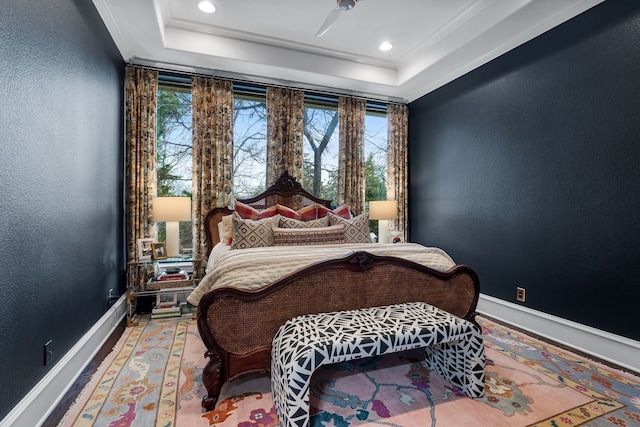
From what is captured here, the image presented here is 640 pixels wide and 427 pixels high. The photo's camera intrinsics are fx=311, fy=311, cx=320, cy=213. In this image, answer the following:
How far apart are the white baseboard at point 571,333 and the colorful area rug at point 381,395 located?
180mm

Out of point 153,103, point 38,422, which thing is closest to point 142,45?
point 153,103

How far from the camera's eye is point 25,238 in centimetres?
161

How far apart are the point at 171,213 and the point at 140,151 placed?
2.93 feet

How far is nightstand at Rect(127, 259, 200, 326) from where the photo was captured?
3205mm

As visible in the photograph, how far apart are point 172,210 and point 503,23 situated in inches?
151

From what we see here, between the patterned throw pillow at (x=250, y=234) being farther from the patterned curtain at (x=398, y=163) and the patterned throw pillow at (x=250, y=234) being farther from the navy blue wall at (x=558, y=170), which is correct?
the navy blue wall at (x=558, y=170)

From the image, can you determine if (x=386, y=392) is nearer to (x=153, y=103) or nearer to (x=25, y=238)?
(x=25, y=238)

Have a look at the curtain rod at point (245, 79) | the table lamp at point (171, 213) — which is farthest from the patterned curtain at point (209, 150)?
the table lamp at point (171, 213)

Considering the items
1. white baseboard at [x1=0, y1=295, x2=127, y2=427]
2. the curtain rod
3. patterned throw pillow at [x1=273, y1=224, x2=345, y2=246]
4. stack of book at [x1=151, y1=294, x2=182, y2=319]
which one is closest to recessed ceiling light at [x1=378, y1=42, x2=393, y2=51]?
the curtain rod

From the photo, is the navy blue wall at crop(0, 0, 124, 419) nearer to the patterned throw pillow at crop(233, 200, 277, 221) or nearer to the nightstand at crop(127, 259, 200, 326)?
the nightstand at crop(127, 259, 200, 326)

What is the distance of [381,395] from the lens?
1.95m

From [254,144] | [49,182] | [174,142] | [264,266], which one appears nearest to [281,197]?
[254,144]

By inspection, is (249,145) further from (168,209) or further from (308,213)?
(168,209)

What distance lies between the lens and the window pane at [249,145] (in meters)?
4.25
